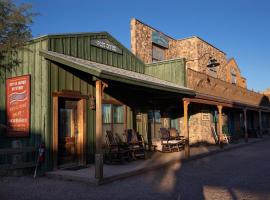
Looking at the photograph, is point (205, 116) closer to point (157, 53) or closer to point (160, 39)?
point (157, 53)

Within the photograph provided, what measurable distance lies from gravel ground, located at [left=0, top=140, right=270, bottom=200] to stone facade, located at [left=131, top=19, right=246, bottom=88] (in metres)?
9.53

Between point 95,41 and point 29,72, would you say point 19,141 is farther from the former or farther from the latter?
point 95,41

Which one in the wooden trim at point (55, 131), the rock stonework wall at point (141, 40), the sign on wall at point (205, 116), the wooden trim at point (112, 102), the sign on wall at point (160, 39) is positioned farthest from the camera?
the sign on wall at point (160, 39)

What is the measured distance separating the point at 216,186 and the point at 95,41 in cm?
700

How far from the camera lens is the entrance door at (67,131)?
9.93 m

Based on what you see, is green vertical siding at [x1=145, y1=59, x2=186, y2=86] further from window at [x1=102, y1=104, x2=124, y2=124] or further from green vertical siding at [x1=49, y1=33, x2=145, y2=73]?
window at [x1=102, y1=104, x2=124, y2=124]

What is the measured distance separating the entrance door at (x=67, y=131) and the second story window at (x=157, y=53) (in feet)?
32.4

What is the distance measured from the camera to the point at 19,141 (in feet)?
31.9

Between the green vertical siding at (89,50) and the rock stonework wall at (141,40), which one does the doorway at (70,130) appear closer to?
the green vertical siding at (89,50)

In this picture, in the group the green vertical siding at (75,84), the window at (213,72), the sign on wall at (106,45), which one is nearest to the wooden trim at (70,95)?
the green vertical siding at (75,84)

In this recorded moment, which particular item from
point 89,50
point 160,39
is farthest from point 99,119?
point 160,39

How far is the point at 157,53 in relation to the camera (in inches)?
785

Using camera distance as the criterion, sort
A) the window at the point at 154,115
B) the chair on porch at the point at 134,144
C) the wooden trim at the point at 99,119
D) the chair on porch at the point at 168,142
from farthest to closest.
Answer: the window at the point at 154,115 < the chair on porch at the point at 168,142 < the chair on porch at the point at 134,144 < the wooden trim at the point at 99,119

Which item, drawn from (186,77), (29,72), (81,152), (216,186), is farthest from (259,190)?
(186,77)
